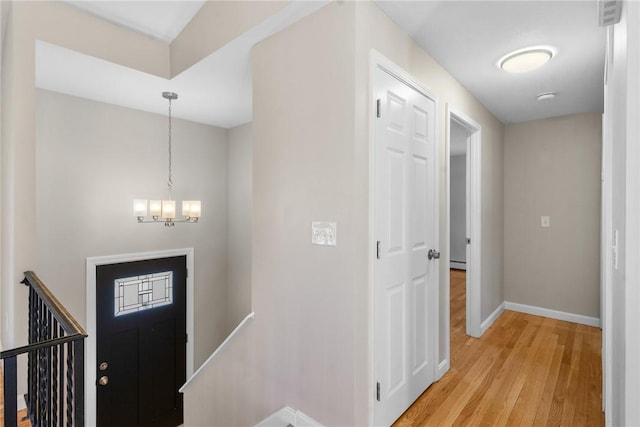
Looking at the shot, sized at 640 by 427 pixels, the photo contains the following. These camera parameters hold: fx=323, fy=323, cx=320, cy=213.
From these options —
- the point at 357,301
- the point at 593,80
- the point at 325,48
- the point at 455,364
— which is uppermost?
the point at 593,80

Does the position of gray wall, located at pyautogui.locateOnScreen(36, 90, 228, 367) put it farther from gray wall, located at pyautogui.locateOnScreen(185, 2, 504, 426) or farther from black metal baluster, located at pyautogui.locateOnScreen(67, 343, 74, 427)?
black metal baluster, located at pyautogui.locateOnScreen(67, 343, 74, 427)

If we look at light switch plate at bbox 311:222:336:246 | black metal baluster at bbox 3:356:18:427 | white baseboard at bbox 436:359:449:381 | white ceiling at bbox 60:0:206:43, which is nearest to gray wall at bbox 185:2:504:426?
light switch plate at bbox 311:222:336:246

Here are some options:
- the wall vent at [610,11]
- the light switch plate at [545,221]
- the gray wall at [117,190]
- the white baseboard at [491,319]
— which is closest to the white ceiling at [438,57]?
the gray wall at [117,190]

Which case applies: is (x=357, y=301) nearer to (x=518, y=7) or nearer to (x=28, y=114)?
(x=518, y=7)

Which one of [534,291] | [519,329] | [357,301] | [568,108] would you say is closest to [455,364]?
[519,329]

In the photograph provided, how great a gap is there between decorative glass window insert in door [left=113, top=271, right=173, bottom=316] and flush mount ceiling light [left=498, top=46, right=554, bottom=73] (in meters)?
4.05

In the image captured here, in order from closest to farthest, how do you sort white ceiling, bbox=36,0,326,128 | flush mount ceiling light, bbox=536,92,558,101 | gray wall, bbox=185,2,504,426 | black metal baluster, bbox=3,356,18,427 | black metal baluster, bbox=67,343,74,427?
1. black metal baluster, bbox=3,356,18,427
2. black metal baluster, bbox=67,343,74,427
3. gray wall, bbox=185,2,504,426
4. white ceiling, bbox=36,0,326,128
5. flush mount ceiling light, bbox=536,92,558,101

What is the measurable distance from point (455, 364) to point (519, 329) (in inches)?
50.2

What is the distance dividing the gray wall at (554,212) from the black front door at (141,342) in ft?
13.9

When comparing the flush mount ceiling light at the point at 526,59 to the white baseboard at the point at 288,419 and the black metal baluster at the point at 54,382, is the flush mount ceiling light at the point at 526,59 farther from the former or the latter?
the black metal baluster at the point at 54,382

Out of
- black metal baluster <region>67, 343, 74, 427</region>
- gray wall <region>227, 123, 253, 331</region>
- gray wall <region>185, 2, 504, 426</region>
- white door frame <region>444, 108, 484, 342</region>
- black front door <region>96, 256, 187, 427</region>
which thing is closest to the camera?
black metal baluster <region>67, 343, 74, 427</region>

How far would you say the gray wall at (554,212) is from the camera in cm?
363

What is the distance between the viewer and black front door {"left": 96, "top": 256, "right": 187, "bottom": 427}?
136 inches

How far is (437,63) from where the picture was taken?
2.47m
